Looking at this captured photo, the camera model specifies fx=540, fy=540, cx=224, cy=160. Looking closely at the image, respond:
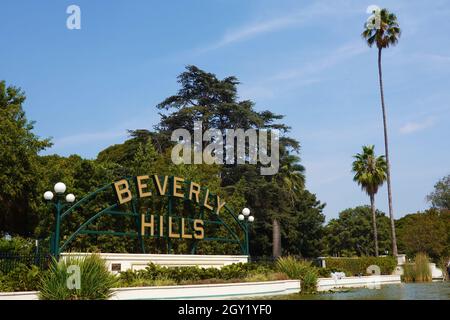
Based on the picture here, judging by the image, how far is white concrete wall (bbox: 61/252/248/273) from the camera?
23.9 metres

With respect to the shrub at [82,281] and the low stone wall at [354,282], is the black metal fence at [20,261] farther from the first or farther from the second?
the low stone wall at [354,282]

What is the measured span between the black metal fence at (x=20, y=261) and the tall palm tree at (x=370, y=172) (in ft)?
129

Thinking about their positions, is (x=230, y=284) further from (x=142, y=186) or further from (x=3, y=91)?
(x=3, y=91)

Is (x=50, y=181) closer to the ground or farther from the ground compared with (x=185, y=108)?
closer to the ground

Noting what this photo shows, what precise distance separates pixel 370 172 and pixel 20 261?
40.6 meters

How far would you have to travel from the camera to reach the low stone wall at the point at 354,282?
29188 mm

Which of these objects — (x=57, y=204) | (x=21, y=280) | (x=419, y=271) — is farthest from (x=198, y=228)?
(x=419, y=271)

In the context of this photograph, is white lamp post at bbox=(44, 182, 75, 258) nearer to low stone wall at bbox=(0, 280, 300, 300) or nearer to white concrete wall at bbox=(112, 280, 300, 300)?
low stone wall at bbox=(0, 280, 300, 300)

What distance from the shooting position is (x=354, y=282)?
110ft

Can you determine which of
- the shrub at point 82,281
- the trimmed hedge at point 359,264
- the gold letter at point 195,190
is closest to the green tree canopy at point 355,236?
the trimmed hedge at point 359,264

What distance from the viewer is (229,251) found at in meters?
37.4

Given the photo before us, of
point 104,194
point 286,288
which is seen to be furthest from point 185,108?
point 286,288

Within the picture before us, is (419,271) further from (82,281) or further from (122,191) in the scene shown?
(82,281)
